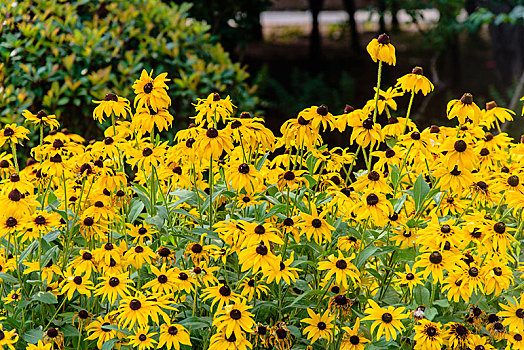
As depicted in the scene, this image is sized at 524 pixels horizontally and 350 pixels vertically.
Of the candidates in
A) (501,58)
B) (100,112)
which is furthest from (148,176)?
(501,58)

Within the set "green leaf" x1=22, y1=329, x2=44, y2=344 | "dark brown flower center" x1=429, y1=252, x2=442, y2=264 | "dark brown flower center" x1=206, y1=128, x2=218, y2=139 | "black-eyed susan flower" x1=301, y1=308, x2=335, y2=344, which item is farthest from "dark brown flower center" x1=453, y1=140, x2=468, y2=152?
"green leaf" x1=22, y1=329, x2=44, y2=344

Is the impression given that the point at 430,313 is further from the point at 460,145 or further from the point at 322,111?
the point at 322,111

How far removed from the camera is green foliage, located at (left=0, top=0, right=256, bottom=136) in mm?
4579

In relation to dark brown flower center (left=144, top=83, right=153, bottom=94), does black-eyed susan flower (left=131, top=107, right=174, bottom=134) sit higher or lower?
lower

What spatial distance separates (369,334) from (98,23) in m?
3.58

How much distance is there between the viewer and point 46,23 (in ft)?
15.8

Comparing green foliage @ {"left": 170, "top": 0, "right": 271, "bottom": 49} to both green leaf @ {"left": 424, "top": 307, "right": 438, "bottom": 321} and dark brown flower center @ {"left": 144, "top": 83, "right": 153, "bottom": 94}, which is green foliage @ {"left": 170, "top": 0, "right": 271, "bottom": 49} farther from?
green leaf @ {"left": 424, "top": 307, "right": 438, "bottom": 321}

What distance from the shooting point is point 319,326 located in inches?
97.0

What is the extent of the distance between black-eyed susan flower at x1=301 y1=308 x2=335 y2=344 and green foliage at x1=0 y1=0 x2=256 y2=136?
2660 millimetres

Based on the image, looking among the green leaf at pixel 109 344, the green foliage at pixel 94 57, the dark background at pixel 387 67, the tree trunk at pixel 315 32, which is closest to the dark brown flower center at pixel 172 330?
the green leaf at pixel 109 344

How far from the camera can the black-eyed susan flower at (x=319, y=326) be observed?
96.7 inches

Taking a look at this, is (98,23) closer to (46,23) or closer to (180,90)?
(46,23)

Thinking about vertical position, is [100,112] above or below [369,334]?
above

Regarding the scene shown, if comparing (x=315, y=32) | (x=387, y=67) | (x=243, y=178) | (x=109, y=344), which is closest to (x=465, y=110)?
(x=243, y=178)
